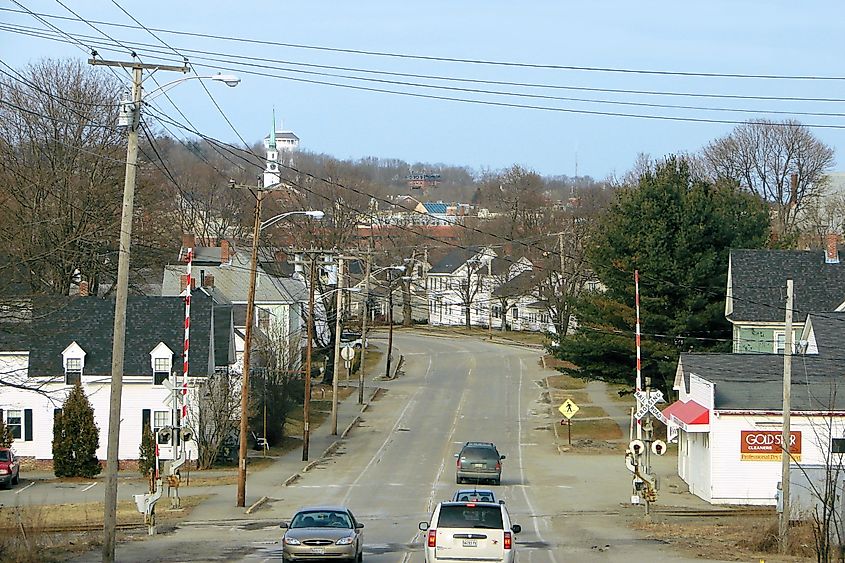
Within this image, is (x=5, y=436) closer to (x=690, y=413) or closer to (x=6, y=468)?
(x=6, y=468)

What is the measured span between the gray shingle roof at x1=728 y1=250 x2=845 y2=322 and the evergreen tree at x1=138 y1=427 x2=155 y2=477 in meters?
28.6

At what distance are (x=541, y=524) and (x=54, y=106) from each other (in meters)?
36.2

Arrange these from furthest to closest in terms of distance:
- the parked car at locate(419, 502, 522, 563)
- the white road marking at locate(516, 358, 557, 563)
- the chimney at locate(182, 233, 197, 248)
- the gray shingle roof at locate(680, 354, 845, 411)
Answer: the chimney at locate(182, 233, 197, 248)
the gray shingle roof at locate(680, 354, 845, 411)
the white road marking at locate(516, 358, 557, 563)
the parked car at locate(419, 502, 522, 563)

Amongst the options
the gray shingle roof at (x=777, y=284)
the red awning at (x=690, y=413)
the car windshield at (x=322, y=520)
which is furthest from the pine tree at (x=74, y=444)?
the gray shingle roof at (x=777, y=284)

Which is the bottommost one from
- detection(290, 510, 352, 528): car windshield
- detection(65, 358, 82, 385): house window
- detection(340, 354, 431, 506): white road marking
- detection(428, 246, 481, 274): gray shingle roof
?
detection(340, 354, 431, 506): white road marking

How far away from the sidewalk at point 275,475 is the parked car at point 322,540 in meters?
10.6

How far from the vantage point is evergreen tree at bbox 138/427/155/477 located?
4619 centimetres

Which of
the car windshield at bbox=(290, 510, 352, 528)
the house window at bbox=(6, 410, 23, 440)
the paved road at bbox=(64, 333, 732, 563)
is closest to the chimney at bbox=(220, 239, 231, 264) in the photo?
the paved road at bbox=(64, 333, 732, 563)

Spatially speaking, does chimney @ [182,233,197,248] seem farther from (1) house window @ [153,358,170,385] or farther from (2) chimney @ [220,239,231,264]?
(2) chimney @ [220,239,231,264]

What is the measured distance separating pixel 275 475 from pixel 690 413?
16604mm

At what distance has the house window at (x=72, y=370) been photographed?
5081 cm

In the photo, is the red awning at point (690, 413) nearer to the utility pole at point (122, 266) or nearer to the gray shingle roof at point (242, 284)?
the utility pole at point (122, 266)

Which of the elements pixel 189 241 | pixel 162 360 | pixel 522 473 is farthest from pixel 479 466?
pixel 189 241

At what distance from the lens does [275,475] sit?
4741cm
